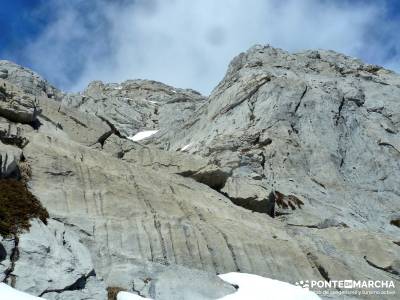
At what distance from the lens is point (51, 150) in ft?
95.2

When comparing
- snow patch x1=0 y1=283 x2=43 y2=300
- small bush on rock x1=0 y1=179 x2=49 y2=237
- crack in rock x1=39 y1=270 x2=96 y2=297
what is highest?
small bush on rock x1=0 y1=179 x2=49 y2=237

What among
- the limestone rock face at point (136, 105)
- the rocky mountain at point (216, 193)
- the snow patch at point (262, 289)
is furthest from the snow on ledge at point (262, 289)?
the limestone rock face at point (136, 105)

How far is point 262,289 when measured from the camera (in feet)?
81.2

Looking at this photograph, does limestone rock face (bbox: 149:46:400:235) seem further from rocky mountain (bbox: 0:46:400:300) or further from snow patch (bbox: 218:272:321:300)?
snow patch (bbox: 218:272:321:300)

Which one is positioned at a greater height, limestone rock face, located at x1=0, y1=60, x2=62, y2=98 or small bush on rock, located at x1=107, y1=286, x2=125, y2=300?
limestone rock face, located at x1=0, y1=60, x2=62, y2=98

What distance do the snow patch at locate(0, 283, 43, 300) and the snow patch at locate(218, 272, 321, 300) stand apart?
845cm

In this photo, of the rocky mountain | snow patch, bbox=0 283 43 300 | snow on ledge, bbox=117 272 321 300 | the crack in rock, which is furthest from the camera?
snow on ledge, bbox=117 272 321 300

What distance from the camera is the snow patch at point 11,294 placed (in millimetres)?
17261

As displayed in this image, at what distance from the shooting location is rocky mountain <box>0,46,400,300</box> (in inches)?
895

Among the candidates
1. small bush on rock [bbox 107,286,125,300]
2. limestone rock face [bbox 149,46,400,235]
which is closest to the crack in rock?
small bush on rock [bbox 107,286,125,300]

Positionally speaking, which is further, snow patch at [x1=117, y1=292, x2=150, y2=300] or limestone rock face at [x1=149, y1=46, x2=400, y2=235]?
limestone rock face at [x1=149, y1=46, x2=400, y2=235]

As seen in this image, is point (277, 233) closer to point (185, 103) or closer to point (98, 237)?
point (98, 237)

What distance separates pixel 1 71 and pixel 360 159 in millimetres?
68087

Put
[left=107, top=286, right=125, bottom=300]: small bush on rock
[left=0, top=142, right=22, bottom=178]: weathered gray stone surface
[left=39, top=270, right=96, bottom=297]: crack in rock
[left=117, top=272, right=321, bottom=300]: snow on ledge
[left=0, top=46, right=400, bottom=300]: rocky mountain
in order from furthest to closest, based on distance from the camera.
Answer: [left=0, top=142, right=22, bottom=178]: weathered gray stone surface → [left=117, top=272, right=321, bottom=300]: snow on ledge → [left=0, top=46, right=400, bottom=300]: rocky mountain → [left=107, top=286, right=125, bottom=300]: small bush on rock → [left=39, top=270, right=96, bottom=297]: crack in rock
